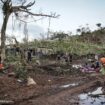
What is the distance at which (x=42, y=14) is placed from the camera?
919 inches

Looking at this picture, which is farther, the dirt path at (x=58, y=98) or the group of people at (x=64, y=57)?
the group of people at (x=64, y=57)

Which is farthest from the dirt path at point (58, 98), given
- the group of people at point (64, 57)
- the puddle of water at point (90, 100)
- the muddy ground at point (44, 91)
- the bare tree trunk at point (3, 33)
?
the group of people at point (64, 57)

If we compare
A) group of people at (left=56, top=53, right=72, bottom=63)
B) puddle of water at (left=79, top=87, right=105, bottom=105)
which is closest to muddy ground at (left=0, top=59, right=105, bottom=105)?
puddle of water at (left=79, top=87, right=105, bottom=105)

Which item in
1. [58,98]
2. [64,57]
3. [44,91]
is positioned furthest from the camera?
[64,57]

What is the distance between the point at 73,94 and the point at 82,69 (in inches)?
348

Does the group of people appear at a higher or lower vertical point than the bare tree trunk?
lower

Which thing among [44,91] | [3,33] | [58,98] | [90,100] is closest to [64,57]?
[3,33]

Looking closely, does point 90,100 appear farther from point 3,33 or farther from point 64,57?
point 64,57

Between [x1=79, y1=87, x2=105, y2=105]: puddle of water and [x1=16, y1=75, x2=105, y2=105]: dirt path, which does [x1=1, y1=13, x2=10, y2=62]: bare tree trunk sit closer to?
[x1=16, y1=75, x2=105, y2=105]: dirt path

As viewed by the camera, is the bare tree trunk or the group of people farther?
the group of people

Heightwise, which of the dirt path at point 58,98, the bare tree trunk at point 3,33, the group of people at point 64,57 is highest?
the bare tree trunk at point 3,33

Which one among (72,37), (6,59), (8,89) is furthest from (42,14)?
(72,37)

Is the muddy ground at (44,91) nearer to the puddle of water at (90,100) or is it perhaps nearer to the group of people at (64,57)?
the puddle of water at (90,100)

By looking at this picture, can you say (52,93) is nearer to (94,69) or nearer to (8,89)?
(8,89)
